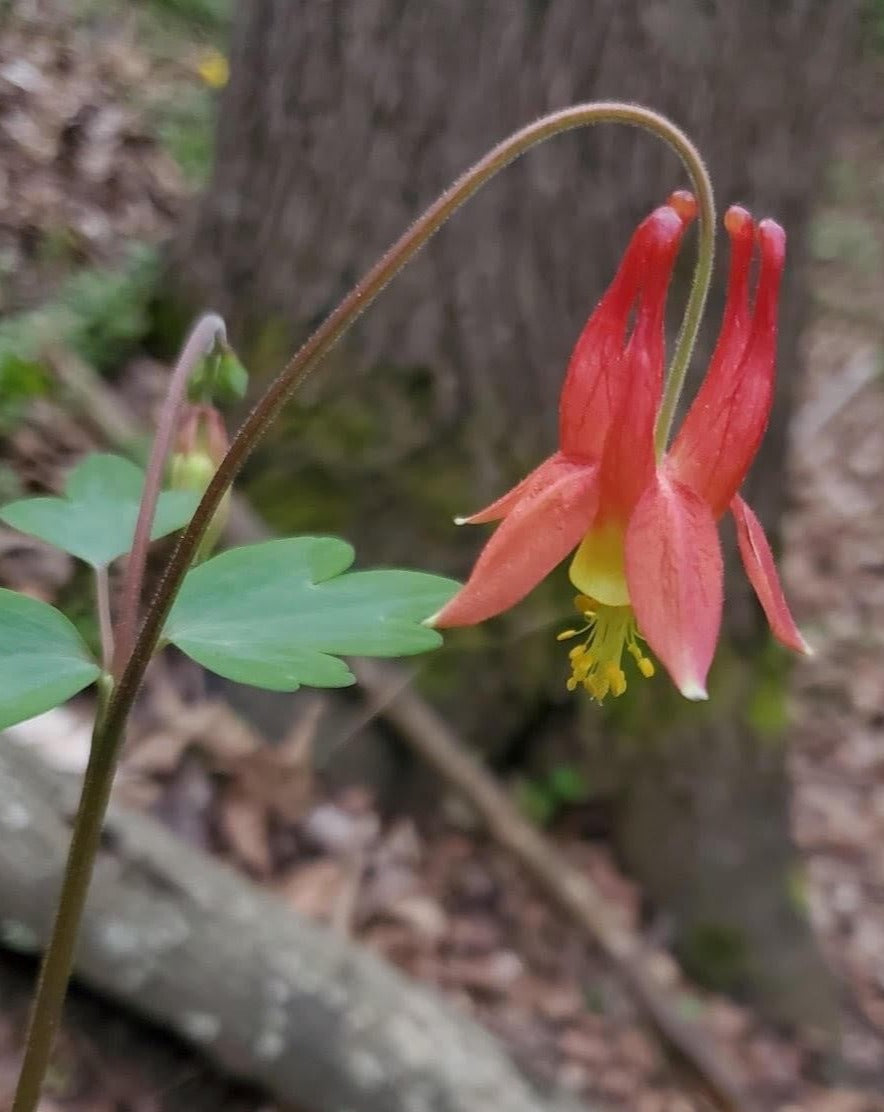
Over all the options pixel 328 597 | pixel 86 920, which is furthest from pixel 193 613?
pixel 86 920

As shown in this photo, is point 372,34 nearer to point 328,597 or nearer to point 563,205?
point 563,205

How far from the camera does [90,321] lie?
262cm

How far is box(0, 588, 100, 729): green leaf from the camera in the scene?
0.91 meters

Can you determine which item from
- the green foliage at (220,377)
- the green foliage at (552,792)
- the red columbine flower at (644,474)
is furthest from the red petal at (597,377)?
the green foliage at (552,792)

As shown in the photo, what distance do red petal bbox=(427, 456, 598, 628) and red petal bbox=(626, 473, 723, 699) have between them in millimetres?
54

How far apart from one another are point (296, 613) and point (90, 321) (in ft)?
6.02

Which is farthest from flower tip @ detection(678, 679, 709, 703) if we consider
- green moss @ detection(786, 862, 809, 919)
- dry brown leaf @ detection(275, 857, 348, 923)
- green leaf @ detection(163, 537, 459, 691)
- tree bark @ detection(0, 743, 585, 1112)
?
green moss @ detection(786, 862, 809, 919)

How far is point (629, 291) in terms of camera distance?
3.13 ft

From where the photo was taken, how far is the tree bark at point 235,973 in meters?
1.71

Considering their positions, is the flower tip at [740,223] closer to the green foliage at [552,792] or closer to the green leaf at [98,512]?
the green leaf at [98,512]

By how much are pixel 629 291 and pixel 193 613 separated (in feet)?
1.69

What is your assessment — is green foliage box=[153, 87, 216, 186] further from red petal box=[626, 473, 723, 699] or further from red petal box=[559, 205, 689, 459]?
red petal box=[626, 473, 723, 699]

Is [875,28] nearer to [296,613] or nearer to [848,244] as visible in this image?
[848,244]

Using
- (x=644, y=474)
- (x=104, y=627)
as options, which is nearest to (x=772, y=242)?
(x=644, y=474)
